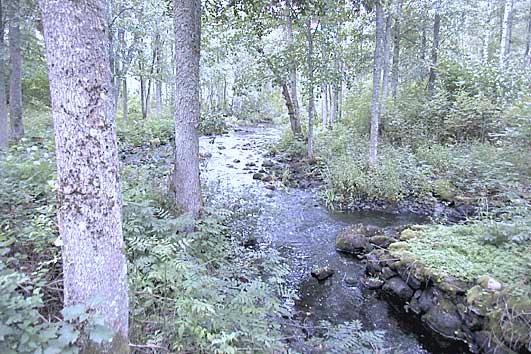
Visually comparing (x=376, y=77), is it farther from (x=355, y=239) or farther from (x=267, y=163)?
(x=355, y=239)

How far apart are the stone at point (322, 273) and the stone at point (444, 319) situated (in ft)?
5.03

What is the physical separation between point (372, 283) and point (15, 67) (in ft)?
32.5

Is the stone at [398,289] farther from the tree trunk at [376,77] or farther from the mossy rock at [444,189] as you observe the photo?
the tree trunk at [376,77]

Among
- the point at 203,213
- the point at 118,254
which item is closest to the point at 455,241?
the point at 203,213

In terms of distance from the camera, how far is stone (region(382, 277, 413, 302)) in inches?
209

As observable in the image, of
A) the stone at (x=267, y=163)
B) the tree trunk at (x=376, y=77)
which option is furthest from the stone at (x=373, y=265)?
the stone at (x=267, y=163)

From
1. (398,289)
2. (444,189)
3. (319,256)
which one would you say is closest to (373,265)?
(398,289)

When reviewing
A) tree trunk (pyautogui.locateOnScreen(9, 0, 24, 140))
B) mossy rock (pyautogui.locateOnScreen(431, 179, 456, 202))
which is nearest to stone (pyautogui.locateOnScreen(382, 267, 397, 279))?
mossy rock (pyautogui.locateOnScreen(431, 179, 456, 202))

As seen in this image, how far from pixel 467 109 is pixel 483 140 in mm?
1056

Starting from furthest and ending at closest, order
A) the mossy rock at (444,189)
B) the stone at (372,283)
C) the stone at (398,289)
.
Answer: the mossy rock at (444,189) → the stone at (372,283) → the stone at (398,289)

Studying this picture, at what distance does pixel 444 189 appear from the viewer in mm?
8945

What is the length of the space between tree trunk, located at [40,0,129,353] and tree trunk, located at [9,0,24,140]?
24.9 ft

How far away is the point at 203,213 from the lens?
5.34m

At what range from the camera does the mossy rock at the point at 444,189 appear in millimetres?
8750
